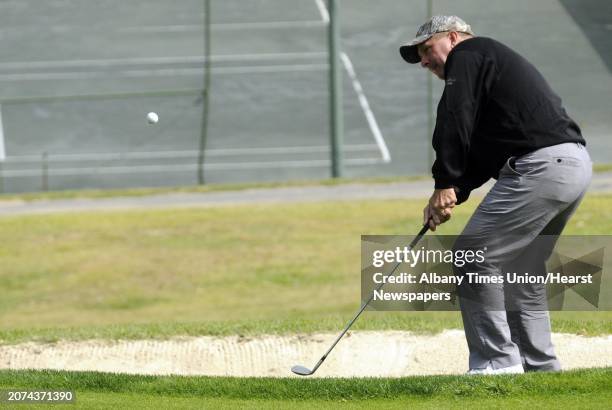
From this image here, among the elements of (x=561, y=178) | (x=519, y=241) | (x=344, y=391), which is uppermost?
(x=561, y=178)

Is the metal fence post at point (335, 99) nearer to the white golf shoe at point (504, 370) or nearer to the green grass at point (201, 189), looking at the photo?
the green grass at point (201, 189)

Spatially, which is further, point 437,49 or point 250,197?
point 250,197

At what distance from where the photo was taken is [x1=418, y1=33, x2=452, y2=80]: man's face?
6074 mm

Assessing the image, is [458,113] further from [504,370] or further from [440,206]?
[504,370]

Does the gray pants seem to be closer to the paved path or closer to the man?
the man

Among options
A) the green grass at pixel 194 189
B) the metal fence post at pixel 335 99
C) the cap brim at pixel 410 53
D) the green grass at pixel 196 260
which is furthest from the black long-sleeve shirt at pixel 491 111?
the metal fence post at pixel 335 99

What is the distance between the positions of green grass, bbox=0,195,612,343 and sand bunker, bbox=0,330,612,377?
12.7 ft

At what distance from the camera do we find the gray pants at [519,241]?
5.98 metres

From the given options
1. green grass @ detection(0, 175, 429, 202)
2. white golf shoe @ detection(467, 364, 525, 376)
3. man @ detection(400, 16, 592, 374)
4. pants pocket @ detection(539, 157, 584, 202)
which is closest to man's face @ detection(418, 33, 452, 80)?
man @ detection(400, 16, 592, 374)

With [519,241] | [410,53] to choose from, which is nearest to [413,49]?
[410,53]

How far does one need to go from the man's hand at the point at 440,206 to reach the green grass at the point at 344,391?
2.51 feet

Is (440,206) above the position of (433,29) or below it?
below

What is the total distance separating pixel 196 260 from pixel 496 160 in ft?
36.5

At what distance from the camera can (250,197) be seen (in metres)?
22.0
